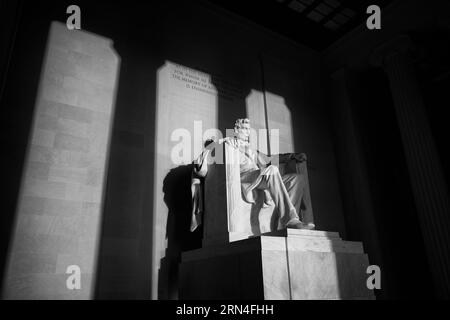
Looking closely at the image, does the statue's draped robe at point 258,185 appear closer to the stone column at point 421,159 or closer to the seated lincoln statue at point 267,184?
the seated lincoln statue at point 267,184

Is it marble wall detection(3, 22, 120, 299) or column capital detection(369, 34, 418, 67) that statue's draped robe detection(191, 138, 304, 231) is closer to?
marble wall detection(3, 22, 120, 299)

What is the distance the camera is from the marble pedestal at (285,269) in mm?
3570

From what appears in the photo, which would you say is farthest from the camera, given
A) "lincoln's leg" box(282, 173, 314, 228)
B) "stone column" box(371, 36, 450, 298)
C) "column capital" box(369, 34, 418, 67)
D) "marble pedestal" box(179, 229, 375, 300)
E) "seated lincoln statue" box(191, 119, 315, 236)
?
"column capital" box(369, 34, 418, 67)

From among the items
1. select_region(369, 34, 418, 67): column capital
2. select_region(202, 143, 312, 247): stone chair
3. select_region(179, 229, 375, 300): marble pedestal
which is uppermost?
select_region(369, 34, 418, 67): column capital

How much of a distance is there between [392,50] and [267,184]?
4.95 m

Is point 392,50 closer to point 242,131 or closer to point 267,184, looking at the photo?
point 242,131

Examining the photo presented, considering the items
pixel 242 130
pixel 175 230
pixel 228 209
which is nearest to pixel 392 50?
pixel 242 130

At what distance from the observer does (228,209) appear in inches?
174

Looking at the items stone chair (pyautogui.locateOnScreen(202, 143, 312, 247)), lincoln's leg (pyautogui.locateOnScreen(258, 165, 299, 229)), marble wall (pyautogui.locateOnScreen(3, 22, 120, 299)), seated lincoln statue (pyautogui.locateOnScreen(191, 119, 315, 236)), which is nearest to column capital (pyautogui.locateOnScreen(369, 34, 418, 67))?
seated lincoln statue (pyautogui.locateOnScreen(191, 119, 315, 236))

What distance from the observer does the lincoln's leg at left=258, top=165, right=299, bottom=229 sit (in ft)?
14.6

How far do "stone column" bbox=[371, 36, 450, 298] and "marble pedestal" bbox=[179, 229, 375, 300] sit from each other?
285 centimetres

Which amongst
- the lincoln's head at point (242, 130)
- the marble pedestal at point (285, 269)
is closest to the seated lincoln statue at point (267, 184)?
the lincoln's head at point (242, 130)

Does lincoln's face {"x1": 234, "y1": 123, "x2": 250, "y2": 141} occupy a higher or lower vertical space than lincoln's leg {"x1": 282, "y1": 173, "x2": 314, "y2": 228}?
higher

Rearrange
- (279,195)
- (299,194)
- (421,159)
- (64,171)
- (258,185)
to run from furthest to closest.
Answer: (421,159), (299,194), (64,171), (258,185), (279,195)
